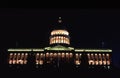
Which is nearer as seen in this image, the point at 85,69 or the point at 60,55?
the point at 85,69

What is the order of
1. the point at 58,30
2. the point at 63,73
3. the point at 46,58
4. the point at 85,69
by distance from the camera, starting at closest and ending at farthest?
the point at 63,73
the point at 85,69
the point at 46,58
the point at 58,30

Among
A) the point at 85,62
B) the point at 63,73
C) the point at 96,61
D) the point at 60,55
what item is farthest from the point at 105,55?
the point at 63,73

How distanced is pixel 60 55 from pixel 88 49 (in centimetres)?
865

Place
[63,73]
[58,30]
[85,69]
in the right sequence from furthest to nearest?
[58,30], [85,69], [63,73]

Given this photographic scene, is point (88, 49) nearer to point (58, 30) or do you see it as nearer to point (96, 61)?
point (96, 61)

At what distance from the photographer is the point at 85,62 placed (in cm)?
5925

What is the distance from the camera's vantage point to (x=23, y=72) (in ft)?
176

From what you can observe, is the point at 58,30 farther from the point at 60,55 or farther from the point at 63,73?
the point at 63,73

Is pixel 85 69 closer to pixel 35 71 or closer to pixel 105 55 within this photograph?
pixel 35 71

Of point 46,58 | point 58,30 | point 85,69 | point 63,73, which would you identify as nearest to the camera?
point 63,73

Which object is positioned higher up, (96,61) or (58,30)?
(58,30)

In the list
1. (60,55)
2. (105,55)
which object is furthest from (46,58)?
(105,55)

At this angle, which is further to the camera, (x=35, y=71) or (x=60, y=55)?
(x=60, y=55)

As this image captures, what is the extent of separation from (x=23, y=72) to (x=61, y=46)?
47.8 m
